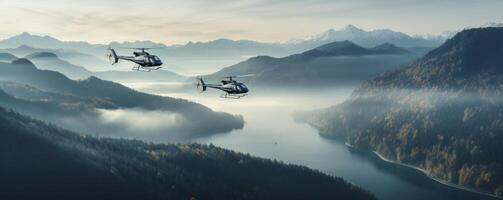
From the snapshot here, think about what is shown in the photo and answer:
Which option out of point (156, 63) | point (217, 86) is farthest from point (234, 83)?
point (156, 63)

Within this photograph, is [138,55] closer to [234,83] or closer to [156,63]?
[156,63]

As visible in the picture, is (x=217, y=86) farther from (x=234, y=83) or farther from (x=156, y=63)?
(x=156, y=63)

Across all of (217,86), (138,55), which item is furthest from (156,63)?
(217,86)

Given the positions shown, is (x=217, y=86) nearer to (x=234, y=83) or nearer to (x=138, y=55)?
(x=234, y=83)
